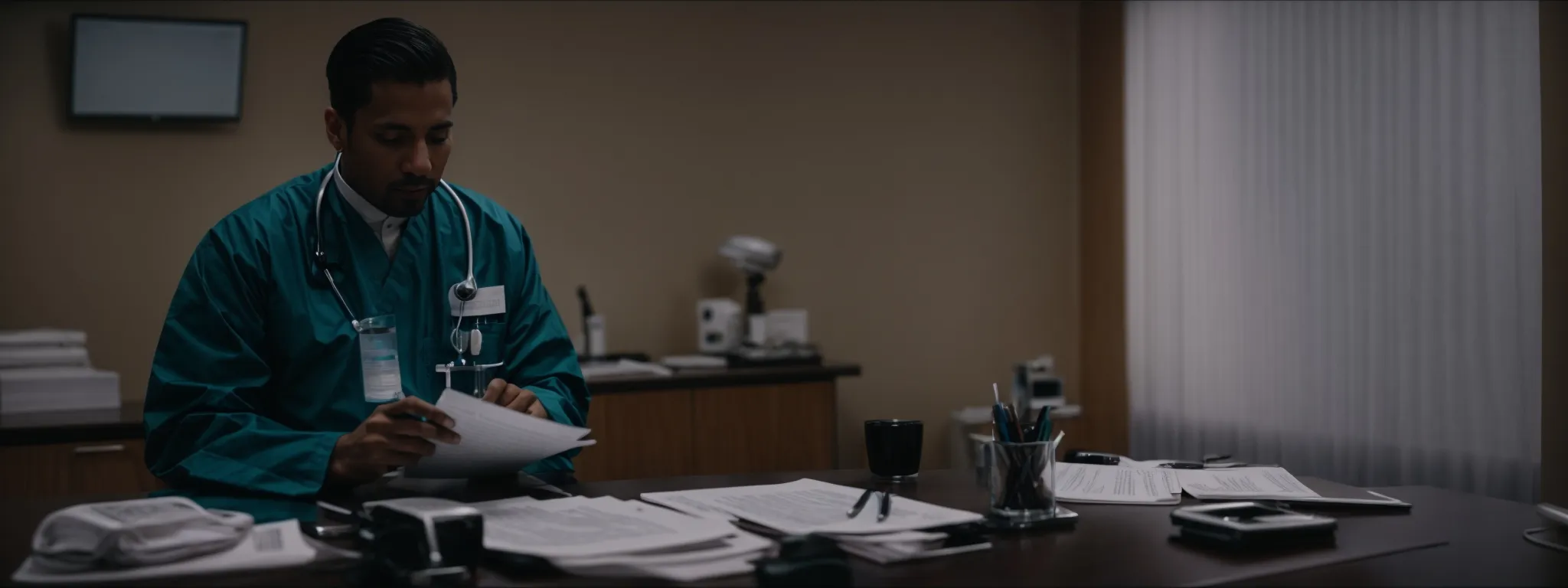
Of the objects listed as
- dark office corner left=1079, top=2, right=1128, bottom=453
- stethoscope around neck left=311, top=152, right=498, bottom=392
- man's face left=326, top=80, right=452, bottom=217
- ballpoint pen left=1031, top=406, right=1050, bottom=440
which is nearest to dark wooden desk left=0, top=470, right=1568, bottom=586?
ballpoint pen left=1031, top=406, right=1050, bottom=440

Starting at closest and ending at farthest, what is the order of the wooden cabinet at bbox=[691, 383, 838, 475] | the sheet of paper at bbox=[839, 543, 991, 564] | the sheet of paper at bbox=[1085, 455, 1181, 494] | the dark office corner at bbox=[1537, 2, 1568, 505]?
the sheet of paper at bbox=[839, 543, 991, 564] < the sheet of paper at bbox=[1085, 455, 1181, 494] < the dark office corner at bbox=[1537, 2, 1568, 505] < the wooden cabinet at bbox=[691, 383, 838, 475]

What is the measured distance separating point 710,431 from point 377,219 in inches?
78.9

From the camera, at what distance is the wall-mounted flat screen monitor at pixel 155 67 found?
3.55 m

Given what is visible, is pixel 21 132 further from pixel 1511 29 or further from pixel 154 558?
pixel 1511 29

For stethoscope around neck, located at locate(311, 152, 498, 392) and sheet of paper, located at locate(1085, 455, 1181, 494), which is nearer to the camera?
sheet of paper, located at locate(1085, 455, 1181, 494)

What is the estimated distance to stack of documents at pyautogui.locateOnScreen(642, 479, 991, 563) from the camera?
1284 millimetres

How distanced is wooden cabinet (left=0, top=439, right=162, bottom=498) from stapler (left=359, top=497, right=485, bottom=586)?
2131 mm

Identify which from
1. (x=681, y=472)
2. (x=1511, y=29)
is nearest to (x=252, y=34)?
(x=681, y=472)

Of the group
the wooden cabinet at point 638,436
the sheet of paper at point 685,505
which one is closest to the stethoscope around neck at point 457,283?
the sheet of paper at point 685,505

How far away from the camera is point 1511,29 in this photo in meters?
3.15

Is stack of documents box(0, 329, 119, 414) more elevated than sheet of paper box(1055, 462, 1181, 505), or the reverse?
stack of documents box(0, 329, 119, 414)

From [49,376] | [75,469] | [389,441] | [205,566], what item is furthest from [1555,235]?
[49,376]

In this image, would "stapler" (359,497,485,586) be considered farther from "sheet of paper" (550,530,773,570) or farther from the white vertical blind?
the white vertical blind

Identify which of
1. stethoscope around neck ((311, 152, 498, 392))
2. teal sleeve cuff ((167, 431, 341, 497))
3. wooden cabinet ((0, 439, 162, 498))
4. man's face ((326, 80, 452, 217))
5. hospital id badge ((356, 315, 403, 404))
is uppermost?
man's face ((326, 80, 452, 217))
